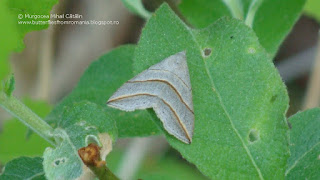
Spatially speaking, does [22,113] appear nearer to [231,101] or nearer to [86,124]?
[86,124]

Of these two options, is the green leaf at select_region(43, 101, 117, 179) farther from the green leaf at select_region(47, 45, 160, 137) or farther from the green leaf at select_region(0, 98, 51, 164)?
the green leaf at select_region(0, 98, 51, 164)

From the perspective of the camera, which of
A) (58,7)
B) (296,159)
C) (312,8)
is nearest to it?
(296,159)

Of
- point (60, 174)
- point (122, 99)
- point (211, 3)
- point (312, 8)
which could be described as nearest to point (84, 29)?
point (312, 8)

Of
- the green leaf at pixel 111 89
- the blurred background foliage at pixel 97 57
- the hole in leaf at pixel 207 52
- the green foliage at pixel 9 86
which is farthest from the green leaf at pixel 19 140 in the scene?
the hole in leaf at pixel 207 52

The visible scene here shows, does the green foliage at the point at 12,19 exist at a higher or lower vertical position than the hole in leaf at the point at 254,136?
higher

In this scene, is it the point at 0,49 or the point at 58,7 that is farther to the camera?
the point at 58,7

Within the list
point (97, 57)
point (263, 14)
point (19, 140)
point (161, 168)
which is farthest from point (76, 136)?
point (97, 57)

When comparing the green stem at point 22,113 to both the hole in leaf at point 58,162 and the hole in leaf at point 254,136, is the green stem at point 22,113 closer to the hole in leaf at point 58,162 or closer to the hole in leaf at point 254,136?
the hole in leaf at point 58,162

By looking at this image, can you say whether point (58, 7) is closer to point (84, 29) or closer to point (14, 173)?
point (84, 29)
